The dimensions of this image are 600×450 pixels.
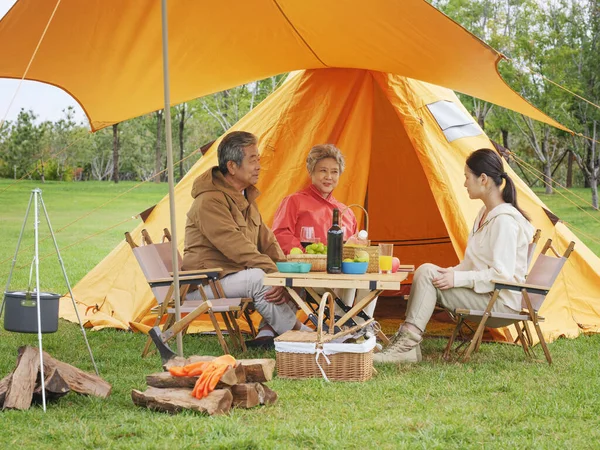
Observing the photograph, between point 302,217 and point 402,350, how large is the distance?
46.3 inches

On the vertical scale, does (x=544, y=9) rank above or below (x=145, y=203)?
above

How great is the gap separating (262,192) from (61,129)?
101 ft

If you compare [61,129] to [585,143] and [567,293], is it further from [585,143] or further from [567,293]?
[567,293]

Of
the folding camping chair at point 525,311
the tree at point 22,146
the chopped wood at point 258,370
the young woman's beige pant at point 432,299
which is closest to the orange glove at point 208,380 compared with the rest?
the chopped wood at point 258,370

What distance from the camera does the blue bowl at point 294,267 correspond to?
4.15 m

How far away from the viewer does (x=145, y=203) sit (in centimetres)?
2284

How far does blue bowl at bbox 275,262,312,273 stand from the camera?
4.15 meters

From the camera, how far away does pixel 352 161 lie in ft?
19.3

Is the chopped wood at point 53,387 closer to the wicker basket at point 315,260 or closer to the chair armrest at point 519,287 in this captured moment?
the wicker basket at point 315,260

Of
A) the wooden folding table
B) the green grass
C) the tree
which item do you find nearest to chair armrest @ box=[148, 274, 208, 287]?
the wooden folding table

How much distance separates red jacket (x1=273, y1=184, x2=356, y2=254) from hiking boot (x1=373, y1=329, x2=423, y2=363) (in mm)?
931

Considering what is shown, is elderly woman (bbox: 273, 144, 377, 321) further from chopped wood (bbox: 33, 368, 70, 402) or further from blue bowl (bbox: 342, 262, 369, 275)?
chopped wood (bbox: 33, 368, 70, 402)

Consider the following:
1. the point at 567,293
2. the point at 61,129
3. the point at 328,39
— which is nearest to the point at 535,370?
the point at 567,293

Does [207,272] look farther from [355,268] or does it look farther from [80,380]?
[80,380]
